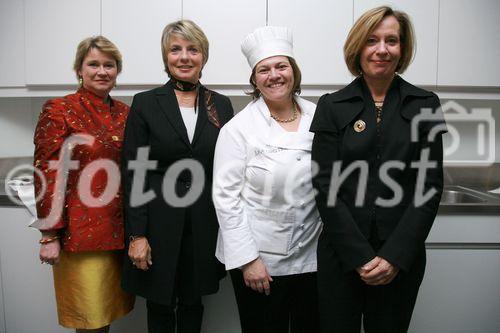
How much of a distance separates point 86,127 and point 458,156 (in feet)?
6.75

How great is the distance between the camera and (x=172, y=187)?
1.18m

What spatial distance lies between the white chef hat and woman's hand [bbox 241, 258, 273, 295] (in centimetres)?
60

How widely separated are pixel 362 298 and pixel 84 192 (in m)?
0.93

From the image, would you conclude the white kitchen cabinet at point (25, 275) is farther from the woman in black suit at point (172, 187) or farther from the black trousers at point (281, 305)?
the black trousers at point (281, 305)

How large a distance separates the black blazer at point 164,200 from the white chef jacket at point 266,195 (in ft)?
0.35

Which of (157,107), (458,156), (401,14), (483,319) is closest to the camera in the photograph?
(401,14)

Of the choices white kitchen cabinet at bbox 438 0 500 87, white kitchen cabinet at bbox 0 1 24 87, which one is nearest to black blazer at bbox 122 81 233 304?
white kitchen cabinet at bbox 0 1 24 87

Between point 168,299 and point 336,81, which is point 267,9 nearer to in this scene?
point 336,81

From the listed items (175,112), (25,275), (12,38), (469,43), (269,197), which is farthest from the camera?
(12,38)

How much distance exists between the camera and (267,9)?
6.04 feet

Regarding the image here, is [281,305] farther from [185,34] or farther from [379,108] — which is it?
[185,34]

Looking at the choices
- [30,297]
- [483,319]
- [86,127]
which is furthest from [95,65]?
[483,319]
